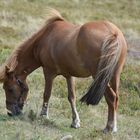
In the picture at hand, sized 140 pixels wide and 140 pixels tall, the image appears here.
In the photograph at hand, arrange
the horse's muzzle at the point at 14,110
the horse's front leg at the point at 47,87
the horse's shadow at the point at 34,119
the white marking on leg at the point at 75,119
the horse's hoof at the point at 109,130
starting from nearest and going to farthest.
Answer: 1. the horse's hoof at the point at 109,130
2. the horse's shadow at the point at 34,119
3. the white marking on leg at the point at 75,119
4. the horse's muzzle at the point at 14,110
5. the horse's front leg at the point at 47,87

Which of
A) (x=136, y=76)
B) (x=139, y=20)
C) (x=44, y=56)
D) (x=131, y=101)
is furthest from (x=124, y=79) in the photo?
(x=139, y=20)

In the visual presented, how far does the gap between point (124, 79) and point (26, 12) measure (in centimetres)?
1572

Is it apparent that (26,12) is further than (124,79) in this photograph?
Yes

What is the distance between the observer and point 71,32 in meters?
8.34

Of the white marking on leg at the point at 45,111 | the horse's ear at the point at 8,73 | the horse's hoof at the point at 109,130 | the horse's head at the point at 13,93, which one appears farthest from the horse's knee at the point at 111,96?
the horse's ear at the point at 8,73

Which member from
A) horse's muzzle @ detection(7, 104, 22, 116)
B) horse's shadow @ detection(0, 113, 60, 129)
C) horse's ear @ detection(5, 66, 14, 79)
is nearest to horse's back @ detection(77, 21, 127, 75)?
horse's shadow @ detection(0, 113, 60, 129)

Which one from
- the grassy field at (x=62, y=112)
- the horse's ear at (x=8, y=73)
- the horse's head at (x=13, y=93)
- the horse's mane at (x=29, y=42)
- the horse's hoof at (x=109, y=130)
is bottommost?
the grassy field at (x=62, y=112)

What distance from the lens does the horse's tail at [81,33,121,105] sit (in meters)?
7.46

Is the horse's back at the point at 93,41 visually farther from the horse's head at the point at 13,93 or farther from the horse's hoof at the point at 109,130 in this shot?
the horse's head at the point at 13,93

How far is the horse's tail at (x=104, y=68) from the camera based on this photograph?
24.5 feet

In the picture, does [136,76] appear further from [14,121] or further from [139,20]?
[139,20]

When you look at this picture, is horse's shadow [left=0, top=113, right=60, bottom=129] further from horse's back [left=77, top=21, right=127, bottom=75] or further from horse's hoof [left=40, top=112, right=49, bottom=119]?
horse's back [left=77, top=21, right=127, bottom=75]

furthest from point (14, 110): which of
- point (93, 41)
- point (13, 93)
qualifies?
point (93, 41)

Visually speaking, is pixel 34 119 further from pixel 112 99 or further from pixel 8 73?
pixel 112 99
